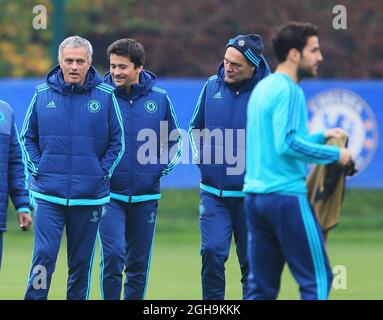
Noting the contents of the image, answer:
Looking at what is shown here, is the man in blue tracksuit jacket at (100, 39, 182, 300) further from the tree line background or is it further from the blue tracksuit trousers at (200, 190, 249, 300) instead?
the tree line background

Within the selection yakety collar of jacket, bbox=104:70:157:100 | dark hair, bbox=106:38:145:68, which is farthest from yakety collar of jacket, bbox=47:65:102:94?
yakety collar of jacket, bbox=104:70:157:100

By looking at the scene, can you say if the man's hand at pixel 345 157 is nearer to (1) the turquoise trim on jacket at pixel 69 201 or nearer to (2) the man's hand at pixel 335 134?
(2) the man's hand at pixel 335 134

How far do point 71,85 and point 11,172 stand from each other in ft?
3.68

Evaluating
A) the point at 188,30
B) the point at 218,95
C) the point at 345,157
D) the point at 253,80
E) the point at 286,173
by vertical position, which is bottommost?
the point at 286,173

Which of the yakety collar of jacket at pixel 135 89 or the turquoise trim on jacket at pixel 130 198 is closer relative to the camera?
the turquoise trim on jacket at pixel 130 198

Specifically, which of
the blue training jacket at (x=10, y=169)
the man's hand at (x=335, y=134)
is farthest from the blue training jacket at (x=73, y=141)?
the man's hand at (x=335, y=134)

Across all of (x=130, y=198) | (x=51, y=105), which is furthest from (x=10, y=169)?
(x=130, y=198)

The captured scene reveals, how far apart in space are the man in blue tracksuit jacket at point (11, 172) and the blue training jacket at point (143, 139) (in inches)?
54.9

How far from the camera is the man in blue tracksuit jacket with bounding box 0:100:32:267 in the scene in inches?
386

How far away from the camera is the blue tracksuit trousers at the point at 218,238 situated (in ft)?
36.4

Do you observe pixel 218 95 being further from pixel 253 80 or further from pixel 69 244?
pixel 69 244

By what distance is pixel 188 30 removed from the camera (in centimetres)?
2684

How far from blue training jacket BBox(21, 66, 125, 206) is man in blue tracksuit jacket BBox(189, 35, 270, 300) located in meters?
0.95
